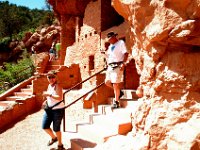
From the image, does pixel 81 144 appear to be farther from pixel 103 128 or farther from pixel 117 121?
pixel 117 121

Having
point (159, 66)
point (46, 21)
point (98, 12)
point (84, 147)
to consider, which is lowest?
point (84, 147)

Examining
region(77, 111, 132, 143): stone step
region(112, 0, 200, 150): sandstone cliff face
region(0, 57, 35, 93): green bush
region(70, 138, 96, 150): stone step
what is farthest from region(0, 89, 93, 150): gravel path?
region(0, 57, 35, 93): green bush

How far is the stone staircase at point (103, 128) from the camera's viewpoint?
5102mm

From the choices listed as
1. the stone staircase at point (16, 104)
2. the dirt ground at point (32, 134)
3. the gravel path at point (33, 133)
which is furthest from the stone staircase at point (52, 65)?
the dirt ground at point (32, 134)

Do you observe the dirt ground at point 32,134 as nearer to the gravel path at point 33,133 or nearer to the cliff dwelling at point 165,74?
the gravel path at point 33,133

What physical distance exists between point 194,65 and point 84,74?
32.8ft

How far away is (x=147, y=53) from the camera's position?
4.39m

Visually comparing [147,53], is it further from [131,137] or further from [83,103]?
[83,103]

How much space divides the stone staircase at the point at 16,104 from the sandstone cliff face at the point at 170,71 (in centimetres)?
710

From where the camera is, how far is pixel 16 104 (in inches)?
422

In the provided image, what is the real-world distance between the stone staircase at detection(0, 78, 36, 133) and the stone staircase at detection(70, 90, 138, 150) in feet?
16.4

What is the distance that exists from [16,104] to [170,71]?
827cm

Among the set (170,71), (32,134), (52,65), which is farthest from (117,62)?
(52,65)

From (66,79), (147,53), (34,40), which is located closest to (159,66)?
(147,53)
